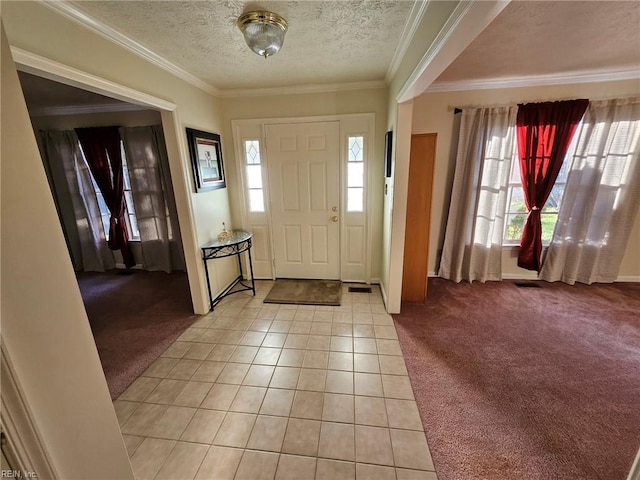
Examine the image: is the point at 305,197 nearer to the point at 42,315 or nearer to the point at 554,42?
the point at 554,42

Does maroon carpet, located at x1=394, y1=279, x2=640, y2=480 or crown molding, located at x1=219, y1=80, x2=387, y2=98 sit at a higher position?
crown molding, located at x1=219, y1=80, x2=387, y2=98

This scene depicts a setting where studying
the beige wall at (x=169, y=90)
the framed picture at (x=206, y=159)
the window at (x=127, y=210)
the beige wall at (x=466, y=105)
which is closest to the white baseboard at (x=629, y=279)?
the beige wall at (x=466, y=105)

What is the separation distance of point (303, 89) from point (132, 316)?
309 cm

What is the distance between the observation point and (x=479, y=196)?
3.19 metres

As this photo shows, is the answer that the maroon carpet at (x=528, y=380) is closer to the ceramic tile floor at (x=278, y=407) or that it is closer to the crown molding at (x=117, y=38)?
the ceramic tile floor at (x=278, y=407)

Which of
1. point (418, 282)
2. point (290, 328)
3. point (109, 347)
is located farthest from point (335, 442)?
point (109, 347)

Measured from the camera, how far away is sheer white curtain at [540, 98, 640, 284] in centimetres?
286

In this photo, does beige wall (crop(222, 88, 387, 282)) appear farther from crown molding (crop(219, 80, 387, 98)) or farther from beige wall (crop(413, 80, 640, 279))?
beige wall (crop(413, 80, 640, 279))

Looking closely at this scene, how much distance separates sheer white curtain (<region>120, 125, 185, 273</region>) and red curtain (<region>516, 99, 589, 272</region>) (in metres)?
4.38

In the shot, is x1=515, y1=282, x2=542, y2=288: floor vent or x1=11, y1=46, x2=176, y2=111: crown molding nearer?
x1=11, y1=46, x2=176, y2=111: crown molding

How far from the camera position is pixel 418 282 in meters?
2.96

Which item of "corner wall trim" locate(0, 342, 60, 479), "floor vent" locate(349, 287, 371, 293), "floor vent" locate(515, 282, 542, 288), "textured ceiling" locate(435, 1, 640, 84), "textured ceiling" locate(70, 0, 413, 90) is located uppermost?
"textured ceiling" locate(70, 0, 413, 90)

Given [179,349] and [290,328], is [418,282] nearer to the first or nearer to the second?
[290,328]

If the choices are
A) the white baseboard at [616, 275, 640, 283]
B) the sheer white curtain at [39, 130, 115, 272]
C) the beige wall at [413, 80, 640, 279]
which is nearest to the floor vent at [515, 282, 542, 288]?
the beige wall at [413, 80, 640, 279]
